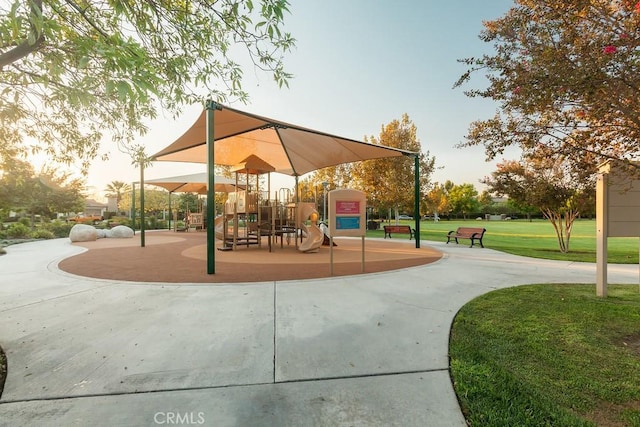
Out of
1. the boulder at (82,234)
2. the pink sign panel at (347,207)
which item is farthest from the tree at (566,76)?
the boulder at (82,234)

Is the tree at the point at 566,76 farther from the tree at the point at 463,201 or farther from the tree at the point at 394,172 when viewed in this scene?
the tree at the point at 463,201

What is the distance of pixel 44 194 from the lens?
22.6 meters

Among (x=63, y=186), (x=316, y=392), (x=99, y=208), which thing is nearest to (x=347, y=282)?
(x=316, y=392)

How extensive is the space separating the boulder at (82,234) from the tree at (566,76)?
50.8 feet

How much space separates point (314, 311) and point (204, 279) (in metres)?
2.65

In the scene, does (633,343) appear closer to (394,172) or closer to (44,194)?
(394,172)

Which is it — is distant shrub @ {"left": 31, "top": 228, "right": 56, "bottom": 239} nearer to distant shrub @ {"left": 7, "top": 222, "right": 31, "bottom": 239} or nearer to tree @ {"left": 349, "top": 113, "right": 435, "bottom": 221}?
distant shrub @ {"left": 7, "top": 222, "right": 31, "bottom": 239}

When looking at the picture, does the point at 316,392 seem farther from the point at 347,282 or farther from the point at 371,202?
the point at 371,202

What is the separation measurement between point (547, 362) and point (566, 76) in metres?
2.48

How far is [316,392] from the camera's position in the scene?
2186 mm

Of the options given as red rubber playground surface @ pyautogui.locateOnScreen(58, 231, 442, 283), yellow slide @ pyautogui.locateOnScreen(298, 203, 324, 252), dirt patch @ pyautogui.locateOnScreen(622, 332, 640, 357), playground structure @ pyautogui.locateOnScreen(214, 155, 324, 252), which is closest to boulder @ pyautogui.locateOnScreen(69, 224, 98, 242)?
red rubber playground surface @ pyautogui.locateOnScreen(58, 231, 442, 283)

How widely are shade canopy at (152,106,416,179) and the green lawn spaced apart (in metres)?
5.67

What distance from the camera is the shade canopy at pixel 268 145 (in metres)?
7.38

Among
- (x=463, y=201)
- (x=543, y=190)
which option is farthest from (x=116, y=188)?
(x=463, y=201)
